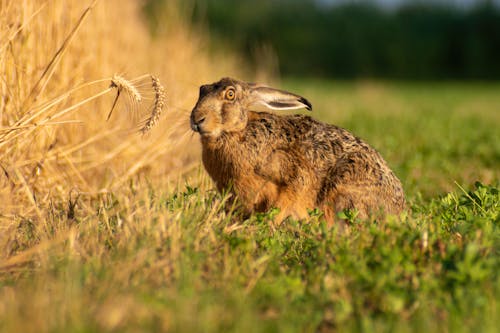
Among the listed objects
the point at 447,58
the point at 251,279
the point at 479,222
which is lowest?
the point at 447,58

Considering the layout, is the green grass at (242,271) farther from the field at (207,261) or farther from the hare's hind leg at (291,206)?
the hare's hind leg at (291,206)

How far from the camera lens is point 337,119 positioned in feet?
38.0

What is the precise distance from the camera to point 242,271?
379 cm

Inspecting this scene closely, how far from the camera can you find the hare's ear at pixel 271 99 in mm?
5316

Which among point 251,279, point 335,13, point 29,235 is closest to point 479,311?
point 251,279

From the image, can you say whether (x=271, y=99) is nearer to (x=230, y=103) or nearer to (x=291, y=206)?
(x=230, y=103)

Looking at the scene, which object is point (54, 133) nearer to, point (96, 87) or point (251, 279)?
point (96, 87)

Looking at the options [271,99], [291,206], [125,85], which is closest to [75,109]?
[125,85]

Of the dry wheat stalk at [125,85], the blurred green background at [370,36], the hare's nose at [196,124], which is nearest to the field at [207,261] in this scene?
the hare's nose at [196,124]

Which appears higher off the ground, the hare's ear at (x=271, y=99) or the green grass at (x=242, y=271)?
the hare's ear at (x=271, y=99)

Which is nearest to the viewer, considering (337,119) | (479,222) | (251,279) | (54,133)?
(251,279)

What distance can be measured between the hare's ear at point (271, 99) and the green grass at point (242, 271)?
80 cm

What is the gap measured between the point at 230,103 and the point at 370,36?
1070 inches

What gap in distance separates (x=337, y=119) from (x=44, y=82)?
662cm
